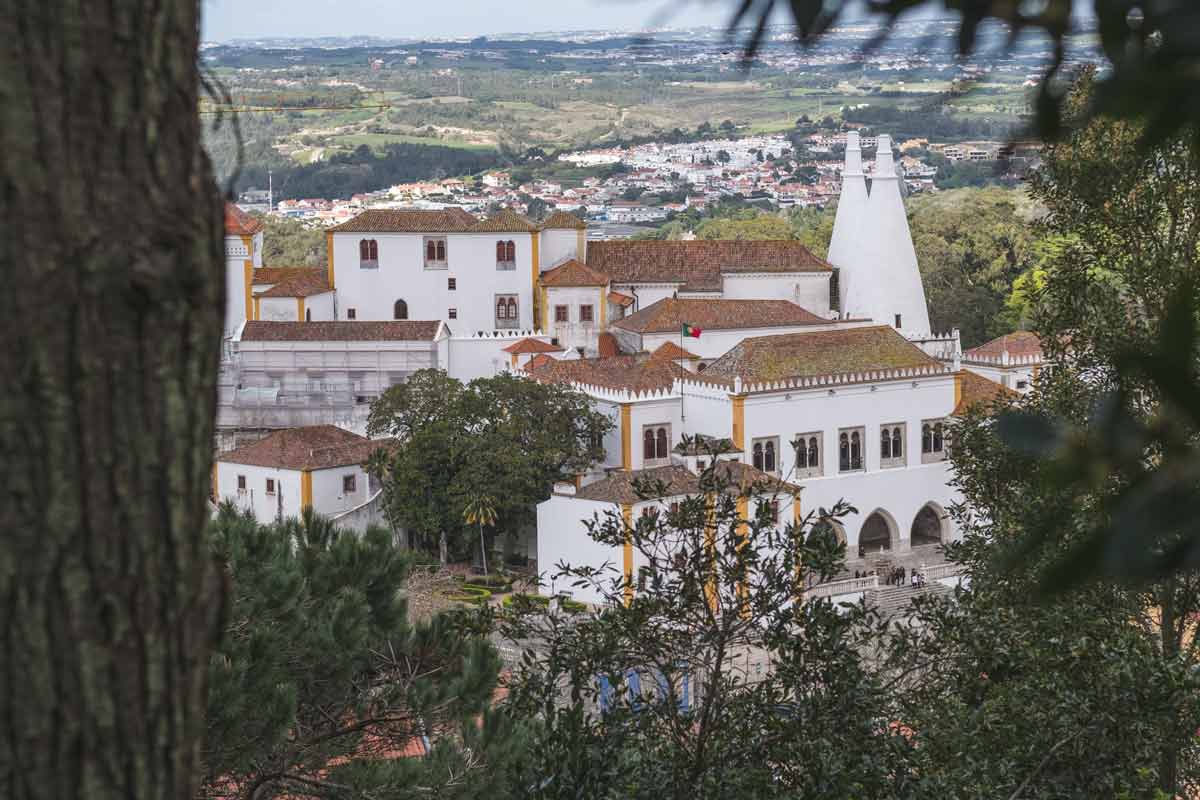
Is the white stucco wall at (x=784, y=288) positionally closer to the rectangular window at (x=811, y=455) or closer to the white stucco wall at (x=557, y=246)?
the white stucco wall at (x=557, y=246)

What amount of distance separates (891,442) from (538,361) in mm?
6875

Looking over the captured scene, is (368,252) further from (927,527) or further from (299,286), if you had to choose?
(927,527)

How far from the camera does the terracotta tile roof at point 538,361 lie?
2980 cm

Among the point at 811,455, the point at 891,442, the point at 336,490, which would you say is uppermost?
the point at 891,442

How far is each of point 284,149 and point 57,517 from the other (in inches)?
3574

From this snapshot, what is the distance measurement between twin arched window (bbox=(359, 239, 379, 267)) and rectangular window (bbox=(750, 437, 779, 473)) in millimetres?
11372

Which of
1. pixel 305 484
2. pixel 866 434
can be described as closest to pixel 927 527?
pixel 866 434

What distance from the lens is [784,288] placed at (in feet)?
112

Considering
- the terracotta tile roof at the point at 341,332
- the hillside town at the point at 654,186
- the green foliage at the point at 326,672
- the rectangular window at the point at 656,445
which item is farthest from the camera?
the hillside town at the point at 654,186

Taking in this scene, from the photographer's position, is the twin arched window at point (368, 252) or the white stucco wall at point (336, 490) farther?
the twin arched window at point (368, 252)

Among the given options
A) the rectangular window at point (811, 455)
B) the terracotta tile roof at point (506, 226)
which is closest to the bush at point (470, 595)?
the rectangular window at point (811, 455)

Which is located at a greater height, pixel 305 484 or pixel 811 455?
pixel 811 455

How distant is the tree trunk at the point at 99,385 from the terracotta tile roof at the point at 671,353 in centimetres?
2741

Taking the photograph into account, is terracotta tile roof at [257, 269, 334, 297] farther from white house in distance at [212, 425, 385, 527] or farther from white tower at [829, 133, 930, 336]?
white tower at [829, 133, 930, 336]
